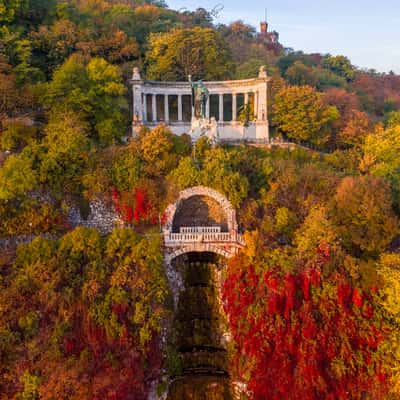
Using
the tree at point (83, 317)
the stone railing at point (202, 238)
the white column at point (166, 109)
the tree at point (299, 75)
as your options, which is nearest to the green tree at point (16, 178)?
the tree at point (83, 317)

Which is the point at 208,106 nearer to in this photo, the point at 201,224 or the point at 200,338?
the point at 201,224

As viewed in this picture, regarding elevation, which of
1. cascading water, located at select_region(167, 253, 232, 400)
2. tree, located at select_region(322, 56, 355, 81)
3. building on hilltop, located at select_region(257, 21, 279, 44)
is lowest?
cascading water, located at select_region(167, 253, 232, 400)

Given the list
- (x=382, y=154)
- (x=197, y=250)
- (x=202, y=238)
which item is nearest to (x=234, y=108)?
(x=382, y=154)

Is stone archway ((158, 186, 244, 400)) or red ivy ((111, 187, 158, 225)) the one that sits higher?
red ivy ((111, 187, 158, 225))

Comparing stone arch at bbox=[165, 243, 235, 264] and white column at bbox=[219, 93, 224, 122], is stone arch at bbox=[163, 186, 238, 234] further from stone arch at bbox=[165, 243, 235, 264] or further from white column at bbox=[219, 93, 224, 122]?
white column at bbox=[219, 93, 224, 122]

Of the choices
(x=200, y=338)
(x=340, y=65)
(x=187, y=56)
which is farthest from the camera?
(x=340, y=65)

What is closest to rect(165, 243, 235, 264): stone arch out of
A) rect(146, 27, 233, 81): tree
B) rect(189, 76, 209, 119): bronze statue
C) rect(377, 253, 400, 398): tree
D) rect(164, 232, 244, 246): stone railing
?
rect(164, 232, 244, 246): stone railing

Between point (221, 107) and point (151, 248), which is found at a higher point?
point (221, 107)
